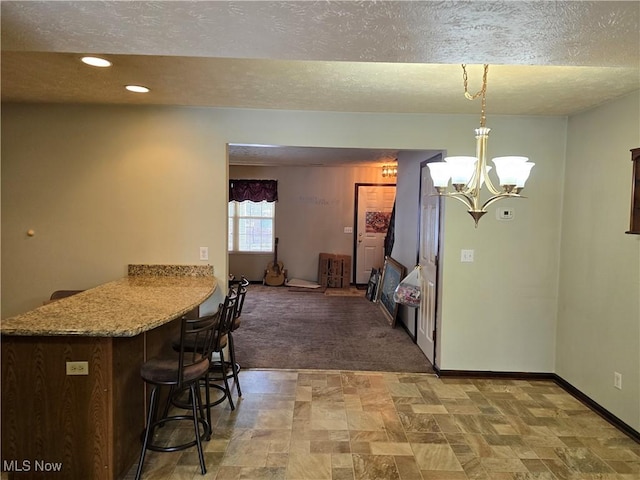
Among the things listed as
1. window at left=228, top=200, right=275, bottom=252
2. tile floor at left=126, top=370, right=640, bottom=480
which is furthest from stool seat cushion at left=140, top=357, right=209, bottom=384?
window at left=228, top=200, right=275, bottom=252

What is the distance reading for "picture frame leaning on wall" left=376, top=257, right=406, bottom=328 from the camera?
536cm

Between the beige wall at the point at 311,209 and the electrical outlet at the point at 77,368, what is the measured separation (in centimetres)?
605

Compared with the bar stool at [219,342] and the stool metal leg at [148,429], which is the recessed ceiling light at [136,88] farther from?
the stool metal leg at [148,429]

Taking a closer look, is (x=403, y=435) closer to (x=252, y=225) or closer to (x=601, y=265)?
(x=601, y=265)

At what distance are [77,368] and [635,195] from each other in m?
3.51

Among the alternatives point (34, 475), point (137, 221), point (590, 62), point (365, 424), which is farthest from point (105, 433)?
point (590, 62)

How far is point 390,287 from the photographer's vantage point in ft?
19.4

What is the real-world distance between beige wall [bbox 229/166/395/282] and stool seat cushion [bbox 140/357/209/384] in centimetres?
578

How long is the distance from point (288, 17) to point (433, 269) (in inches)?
118

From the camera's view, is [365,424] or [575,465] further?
[365,424]

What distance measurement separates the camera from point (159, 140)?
352 centimetres

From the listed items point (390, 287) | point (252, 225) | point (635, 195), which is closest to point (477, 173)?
point (635, 195)

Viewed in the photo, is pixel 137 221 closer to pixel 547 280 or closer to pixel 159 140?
pixel 159 140

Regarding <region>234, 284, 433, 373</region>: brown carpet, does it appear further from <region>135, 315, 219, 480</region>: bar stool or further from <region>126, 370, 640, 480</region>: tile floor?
<region>135, 315, 219, 480</region>: bar stool
